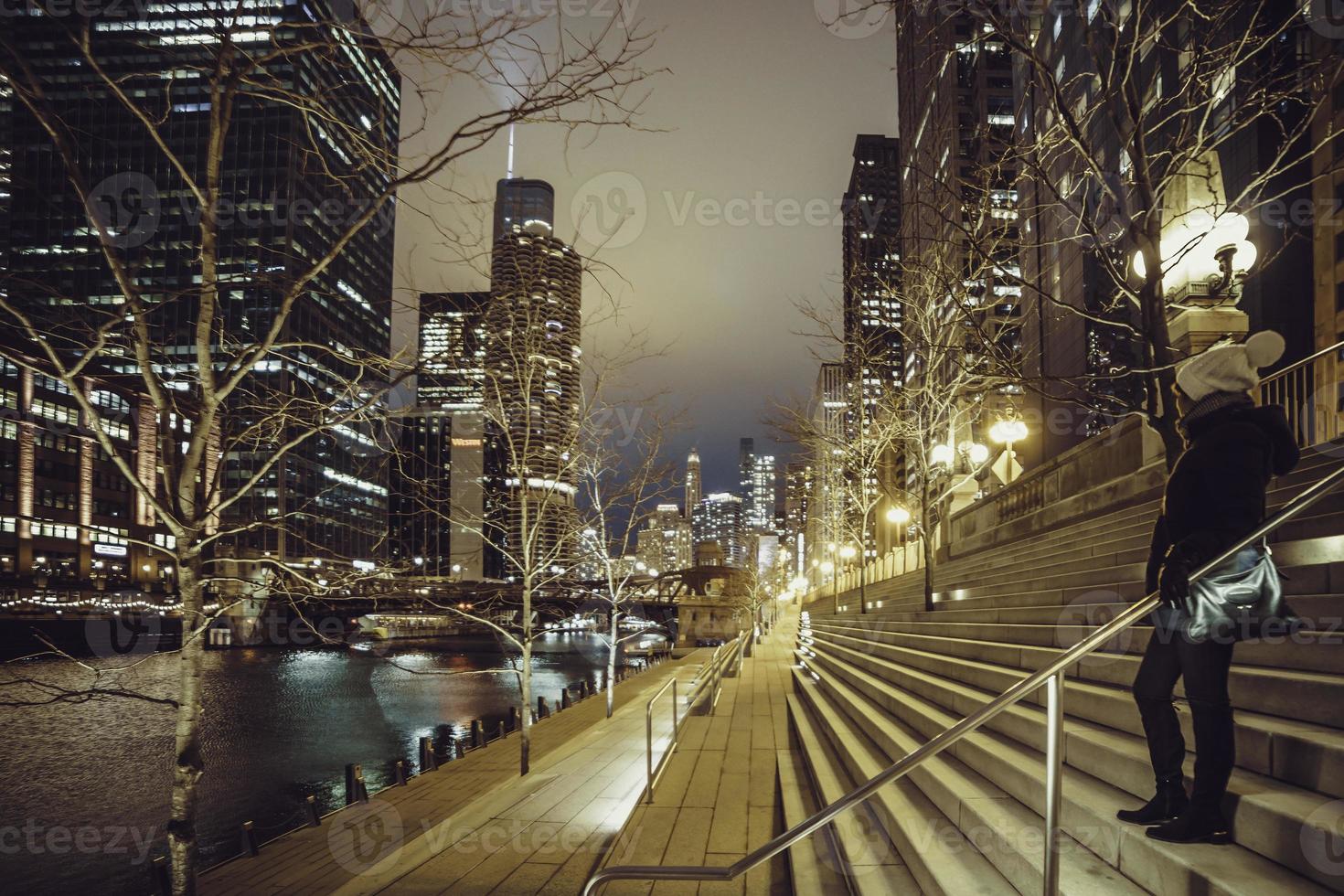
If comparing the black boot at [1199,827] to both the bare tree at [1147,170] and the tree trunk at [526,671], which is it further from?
the tree trunk at [526,671]

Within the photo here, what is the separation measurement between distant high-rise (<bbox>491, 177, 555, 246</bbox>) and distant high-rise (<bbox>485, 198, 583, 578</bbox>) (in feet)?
1.23

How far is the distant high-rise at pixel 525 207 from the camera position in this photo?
17.6 meters

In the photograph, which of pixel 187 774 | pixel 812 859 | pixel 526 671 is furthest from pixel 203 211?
pixel 526 671

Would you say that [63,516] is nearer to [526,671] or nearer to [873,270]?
[526,671]

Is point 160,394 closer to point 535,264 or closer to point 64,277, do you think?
point 64,277

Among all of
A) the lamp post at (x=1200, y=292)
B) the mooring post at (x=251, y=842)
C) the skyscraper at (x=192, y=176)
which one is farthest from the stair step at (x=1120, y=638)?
the mooring post at (x=251, y=842)

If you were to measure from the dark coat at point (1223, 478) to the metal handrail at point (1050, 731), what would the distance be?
10cm

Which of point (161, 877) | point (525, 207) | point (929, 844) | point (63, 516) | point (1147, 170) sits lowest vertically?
point (161, 877)

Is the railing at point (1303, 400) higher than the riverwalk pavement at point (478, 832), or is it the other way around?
the railing at point (1303, 400)

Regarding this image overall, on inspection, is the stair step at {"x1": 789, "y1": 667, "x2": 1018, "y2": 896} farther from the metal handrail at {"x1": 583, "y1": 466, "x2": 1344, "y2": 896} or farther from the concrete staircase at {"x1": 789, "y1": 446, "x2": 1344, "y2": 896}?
the metal handrail at {"x1": 583, "y1": 466, "x2": 1344, "y2": 896}

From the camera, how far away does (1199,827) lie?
3156mm

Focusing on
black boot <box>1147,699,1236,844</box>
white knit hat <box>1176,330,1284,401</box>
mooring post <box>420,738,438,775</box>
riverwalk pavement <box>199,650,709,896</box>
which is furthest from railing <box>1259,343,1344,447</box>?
mooring post <box>420,738,438,775</box>

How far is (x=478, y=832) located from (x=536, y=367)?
10071mm

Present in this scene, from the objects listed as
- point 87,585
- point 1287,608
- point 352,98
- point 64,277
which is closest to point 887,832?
point 1287,608
